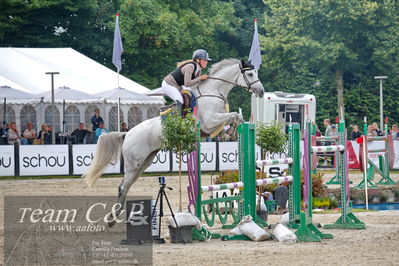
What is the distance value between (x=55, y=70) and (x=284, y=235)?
2123 cm

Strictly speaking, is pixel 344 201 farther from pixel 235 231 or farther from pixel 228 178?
pixel 228 178

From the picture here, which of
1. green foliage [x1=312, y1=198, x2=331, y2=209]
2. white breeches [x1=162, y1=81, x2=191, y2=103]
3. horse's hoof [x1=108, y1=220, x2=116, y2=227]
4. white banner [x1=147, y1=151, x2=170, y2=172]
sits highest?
white breeches [x1=162, y1=81, x2=191, y2=103]

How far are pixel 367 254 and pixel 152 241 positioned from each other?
2.58 metres

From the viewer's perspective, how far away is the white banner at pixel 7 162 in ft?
75.2

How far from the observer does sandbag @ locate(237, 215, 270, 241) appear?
1030 cm

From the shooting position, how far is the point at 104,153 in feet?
42.5

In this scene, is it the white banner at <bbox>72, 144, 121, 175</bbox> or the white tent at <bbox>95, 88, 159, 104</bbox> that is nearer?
the white banner at <bbox>72, 144, 121, 175</bbox>

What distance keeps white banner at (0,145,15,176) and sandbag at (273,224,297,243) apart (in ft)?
45.7

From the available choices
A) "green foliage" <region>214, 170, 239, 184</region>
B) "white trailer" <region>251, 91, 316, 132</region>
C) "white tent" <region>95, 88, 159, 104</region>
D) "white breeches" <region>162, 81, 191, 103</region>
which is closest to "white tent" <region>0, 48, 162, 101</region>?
"white tent" <region>95, 88, 159, 104</region>

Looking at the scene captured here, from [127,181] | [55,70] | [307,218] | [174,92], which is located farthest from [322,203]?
[55,70]

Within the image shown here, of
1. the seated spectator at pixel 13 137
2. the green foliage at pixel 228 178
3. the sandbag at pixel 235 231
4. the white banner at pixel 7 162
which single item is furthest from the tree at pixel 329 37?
the sandbag at pixel 235 231

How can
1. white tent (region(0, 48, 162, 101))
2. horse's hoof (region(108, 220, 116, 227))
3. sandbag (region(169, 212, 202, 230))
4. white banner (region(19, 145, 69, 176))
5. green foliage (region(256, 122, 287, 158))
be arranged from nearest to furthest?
1. sandbag (region(169, 212, 202, 230))
2. horse's hoof (region(108, 220, 116, 227))
3. green foliage (region(256, 122, 287, 158))
4. white banner (region(19, 145, 69, 176))
5. white tent (region(0, 48, 162, 101))

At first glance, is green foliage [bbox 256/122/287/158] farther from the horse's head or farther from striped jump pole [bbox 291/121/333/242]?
the horse's head

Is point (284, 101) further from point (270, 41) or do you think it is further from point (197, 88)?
point (197, 88)
